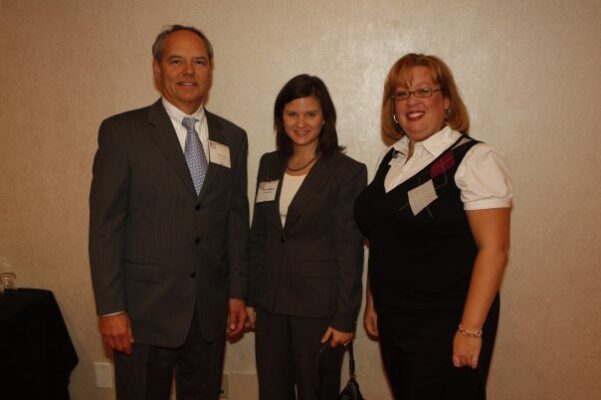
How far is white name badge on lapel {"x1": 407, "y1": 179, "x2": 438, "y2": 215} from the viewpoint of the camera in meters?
1.53

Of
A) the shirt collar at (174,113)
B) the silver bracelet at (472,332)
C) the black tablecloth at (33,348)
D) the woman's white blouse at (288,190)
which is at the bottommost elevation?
the black tablecloth at (33,348)

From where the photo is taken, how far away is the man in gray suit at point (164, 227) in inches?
63.9

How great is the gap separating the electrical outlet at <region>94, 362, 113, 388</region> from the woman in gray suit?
1.27 meters

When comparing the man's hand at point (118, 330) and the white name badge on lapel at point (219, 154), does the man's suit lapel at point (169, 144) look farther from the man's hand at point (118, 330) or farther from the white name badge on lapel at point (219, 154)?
the man's hand at point (118, 330)

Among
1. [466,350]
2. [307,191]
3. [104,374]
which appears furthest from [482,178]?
[104,374]

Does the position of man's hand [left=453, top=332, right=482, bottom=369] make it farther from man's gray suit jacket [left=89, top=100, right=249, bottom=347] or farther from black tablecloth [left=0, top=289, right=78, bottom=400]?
black tablecloth [left=0, top=289, right=78, bottom=400]

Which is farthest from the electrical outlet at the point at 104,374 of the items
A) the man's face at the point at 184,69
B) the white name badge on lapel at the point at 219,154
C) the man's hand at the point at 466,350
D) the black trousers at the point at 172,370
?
the man's hand at the point at 466,350

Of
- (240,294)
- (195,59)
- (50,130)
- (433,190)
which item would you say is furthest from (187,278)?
(50,130)

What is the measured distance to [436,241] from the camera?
5.14 ft

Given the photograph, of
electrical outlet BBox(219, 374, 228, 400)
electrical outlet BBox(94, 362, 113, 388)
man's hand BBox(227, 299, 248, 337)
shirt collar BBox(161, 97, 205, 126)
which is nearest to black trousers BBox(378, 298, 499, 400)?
man's hand BBox(227, 299, 248, 337)

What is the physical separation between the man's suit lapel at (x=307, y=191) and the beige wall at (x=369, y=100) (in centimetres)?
62

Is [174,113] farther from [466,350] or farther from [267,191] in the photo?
[466,350]

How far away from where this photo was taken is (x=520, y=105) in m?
2.28

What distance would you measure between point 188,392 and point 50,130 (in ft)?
5.75
